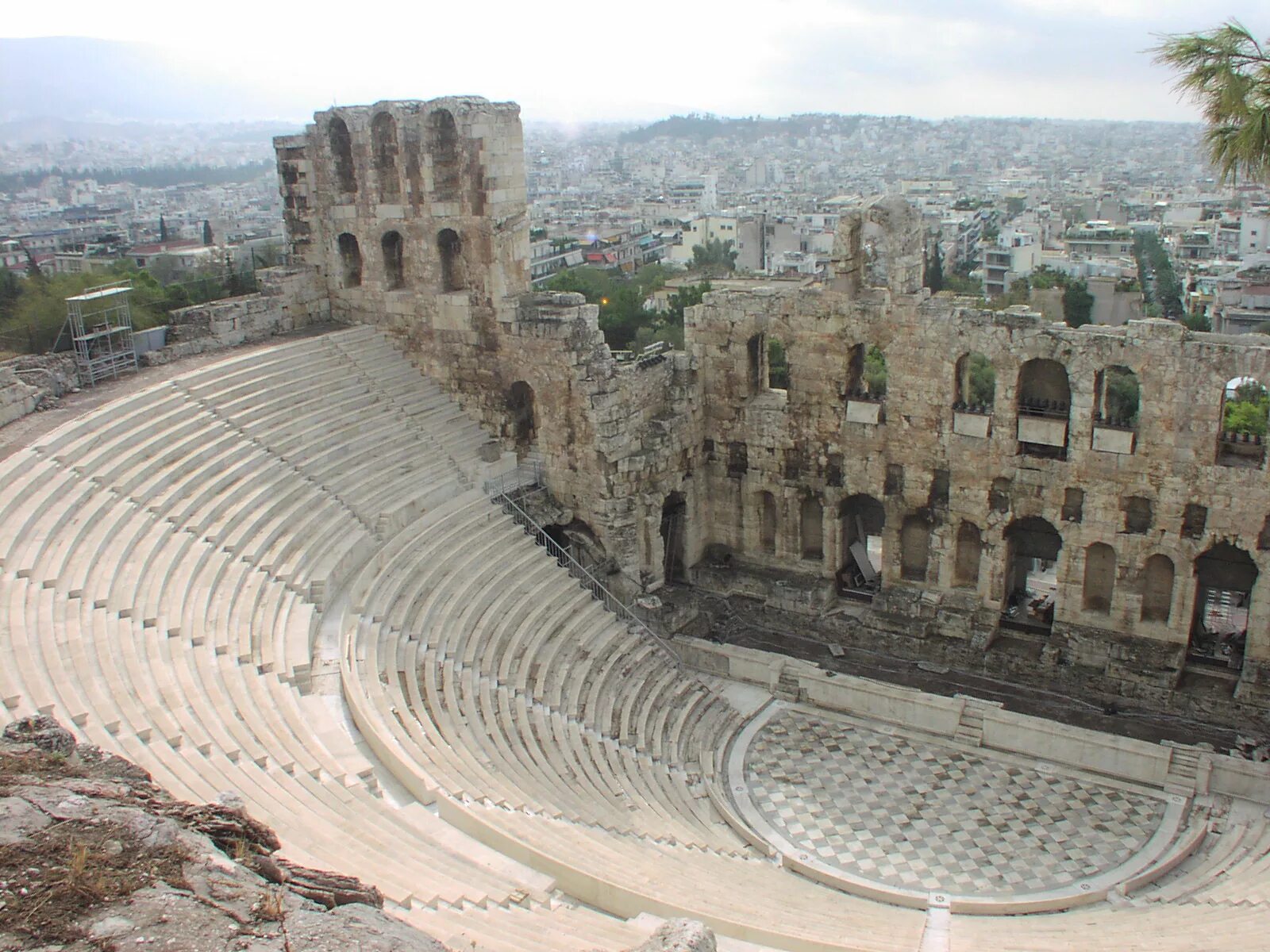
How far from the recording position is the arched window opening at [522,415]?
23.5m

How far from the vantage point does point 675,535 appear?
79.6 feet

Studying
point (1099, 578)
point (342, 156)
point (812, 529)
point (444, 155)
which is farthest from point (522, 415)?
point (1099, 578)

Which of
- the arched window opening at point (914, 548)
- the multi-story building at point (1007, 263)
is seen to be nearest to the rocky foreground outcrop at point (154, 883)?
the arched window opening at point (914, 548)

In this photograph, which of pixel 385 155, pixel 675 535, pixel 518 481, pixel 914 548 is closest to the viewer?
pixel 518 481

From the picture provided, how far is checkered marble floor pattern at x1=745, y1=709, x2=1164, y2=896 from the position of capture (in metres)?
16.0

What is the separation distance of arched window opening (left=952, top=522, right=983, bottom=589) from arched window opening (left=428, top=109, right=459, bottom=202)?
1240 centimetres

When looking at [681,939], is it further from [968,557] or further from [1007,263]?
[1007,263]

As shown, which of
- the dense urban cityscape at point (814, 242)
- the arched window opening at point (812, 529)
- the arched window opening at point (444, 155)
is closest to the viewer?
the arched window opening at point (444, 155)

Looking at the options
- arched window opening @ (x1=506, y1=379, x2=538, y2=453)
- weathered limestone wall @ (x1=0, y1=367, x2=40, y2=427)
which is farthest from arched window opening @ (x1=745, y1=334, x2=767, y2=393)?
weathered limestone wall @ (x1=0, y1=367, x2=40, y2=427)

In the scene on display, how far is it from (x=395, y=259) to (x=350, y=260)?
1184 millimetres

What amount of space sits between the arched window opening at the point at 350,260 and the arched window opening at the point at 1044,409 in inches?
560

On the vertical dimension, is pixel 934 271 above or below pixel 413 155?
below

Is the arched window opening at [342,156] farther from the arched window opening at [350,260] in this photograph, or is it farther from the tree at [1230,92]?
the tree at [1230,92]

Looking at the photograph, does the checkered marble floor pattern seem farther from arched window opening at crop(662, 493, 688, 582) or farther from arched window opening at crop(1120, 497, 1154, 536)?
arched window opening at crop(662, 493, 688, 582)
